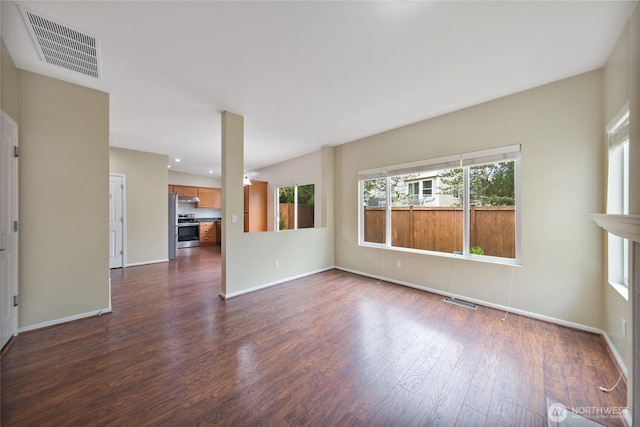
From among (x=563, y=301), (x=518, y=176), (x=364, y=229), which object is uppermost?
(x=518, y=176)

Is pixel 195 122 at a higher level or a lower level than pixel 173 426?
higher

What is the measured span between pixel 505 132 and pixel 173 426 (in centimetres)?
401

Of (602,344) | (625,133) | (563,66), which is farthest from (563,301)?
(563,66)

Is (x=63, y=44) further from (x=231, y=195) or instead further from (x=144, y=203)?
(x=144, y=203)

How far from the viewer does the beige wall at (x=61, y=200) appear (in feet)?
7.51

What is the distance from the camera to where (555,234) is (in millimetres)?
2484

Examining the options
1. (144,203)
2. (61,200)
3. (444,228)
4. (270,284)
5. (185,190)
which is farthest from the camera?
(185,190)

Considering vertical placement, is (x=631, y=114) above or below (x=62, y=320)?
above

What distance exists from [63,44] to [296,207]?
15.5 feet

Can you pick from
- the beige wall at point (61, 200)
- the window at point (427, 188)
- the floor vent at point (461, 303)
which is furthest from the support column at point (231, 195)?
the floor vent at point (461, 303)

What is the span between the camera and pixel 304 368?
1853mm

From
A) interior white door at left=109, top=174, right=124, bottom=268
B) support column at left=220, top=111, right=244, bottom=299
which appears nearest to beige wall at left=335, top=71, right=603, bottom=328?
support column at left=220, top=111, right=244, bottom=299

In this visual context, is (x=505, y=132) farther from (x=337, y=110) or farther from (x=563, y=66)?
(x=337, y=110)

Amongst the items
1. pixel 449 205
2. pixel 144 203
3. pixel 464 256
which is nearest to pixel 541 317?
pixel 464 256
